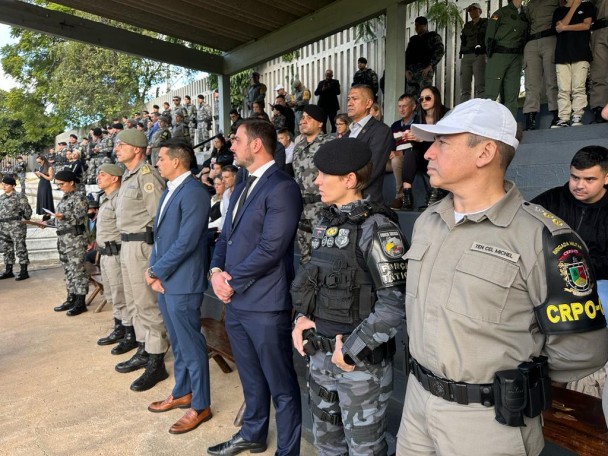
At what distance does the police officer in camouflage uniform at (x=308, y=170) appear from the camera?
407 centimetres

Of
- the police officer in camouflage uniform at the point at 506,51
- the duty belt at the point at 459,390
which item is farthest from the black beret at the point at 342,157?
the police officer in camouflage uniform at the point at 506,51

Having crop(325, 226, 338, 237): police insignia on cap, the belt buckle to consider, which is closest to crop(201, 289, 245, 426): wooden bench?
crop(325, 226, 338, 237): police insignia on cap

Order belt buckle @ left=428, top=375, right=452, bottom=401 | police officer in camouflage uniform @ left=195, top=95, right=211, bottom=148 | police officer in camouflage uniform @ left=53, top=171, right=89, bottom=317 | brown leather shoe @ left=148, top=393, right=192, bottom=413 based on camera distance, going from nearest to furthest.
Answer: belt buckle @ left=428, top=375, right=452, bottom=401 → brown leather shoe @ left=148, top=393, right=192, bottom=413 → police officer in camouflage uniform @ left=53, top=171, right=89, bottom=317 → police officer in camouflage uniform @ left=195, top=95, right=211, bottom=148

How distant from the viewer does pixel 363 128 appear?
378cm

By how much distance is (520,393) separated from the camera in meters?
1.27

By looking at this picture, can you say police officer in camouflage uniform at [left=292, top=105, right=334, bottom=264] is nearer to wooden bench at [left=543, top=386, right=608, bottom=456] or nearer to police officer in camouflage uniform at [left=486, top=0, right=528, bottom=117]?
wooden bench at [left=543, top=386, right=608, bottom=456]

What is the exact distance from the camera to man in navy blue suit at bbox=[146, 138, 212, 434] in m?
3.09

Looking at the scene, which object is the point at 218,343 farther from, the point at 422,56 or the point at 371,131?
the point at 422,56

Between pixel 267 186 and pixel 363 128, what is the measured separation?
153cm

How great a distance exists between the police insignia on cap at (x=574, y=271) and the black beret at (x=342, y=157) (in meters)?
0.94

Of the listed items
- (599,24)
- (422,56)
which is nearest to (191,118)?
(422,56)

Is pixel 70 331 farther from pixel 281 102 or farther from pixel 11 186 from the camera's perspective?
pixel 281 102

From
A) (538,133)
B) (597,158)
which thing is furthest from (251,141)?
(538,133)

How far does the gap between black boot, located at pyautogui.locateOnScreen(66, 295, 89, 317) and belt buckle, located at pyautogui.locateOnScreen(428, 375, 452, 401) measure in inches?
231
